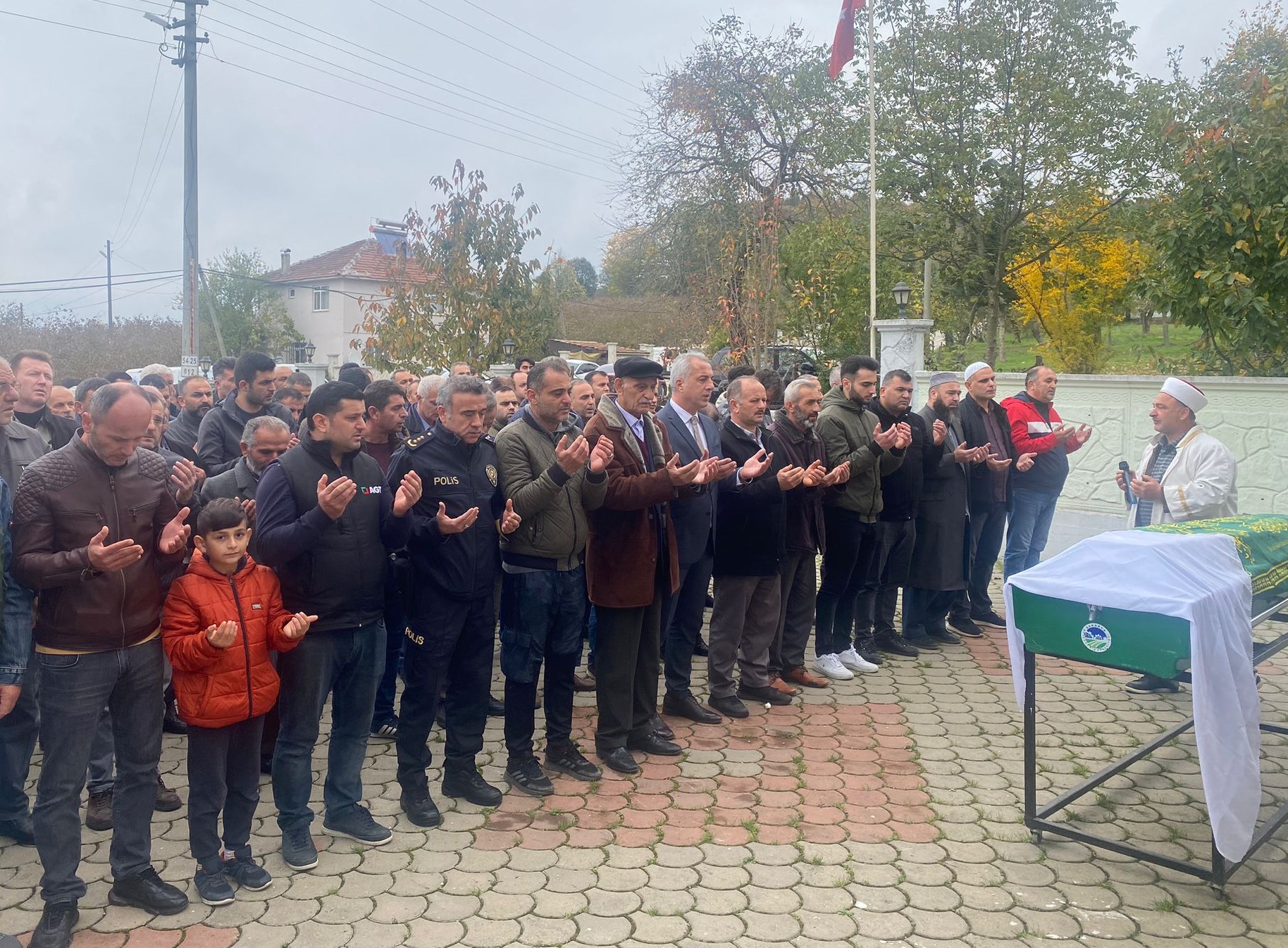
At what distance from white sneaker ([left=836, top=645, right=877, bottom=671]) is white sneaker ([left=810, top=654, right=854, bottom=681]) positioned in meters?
0.09

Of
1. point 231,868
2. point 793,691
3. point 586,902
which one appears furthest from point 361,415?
point 793,691

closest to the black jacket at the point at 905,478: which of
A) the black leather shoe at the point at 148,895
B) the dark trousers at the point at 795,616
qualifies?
the dark trousers at the point at 795,616

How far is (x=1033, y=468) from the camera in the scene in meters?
8.57

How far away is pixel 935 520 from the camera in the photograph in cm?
777

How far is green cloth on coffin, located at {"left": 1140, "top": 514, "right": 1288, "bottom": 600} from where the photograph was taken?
15.7ft

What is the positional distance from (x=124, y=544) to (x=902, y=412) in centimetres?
539

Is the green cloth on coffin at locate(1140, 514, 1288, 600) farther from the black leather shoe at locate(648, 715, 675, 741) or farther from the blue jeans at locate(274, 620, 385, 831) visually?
the blue jeans at locate(274, 620, 385, 831)

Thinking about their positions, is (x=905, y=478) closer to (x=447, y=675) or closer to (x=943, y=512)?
(x=943, y=512)

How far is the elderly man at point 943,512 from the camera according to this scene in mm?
7754

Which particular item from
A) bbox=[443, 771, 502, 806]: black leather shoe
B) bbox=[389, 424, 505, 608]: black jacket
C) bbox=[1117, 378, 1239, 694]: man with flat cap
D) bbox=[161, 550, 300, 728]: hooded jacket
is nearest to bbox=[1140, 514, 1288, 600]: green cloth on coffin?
bbox=[1117, 378, 1239, 694]: man with flat cap

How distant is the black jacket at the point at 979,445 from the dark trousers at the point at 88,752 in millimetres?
6181

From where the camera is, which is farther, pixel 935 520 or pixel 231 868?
pixel 935 520

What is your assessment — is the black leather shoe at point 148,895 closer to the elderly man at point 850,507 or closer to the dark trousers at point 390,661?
the dark trousers at point 390,661

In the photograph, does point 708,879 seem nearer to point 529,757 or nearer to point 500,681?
point 529,757
